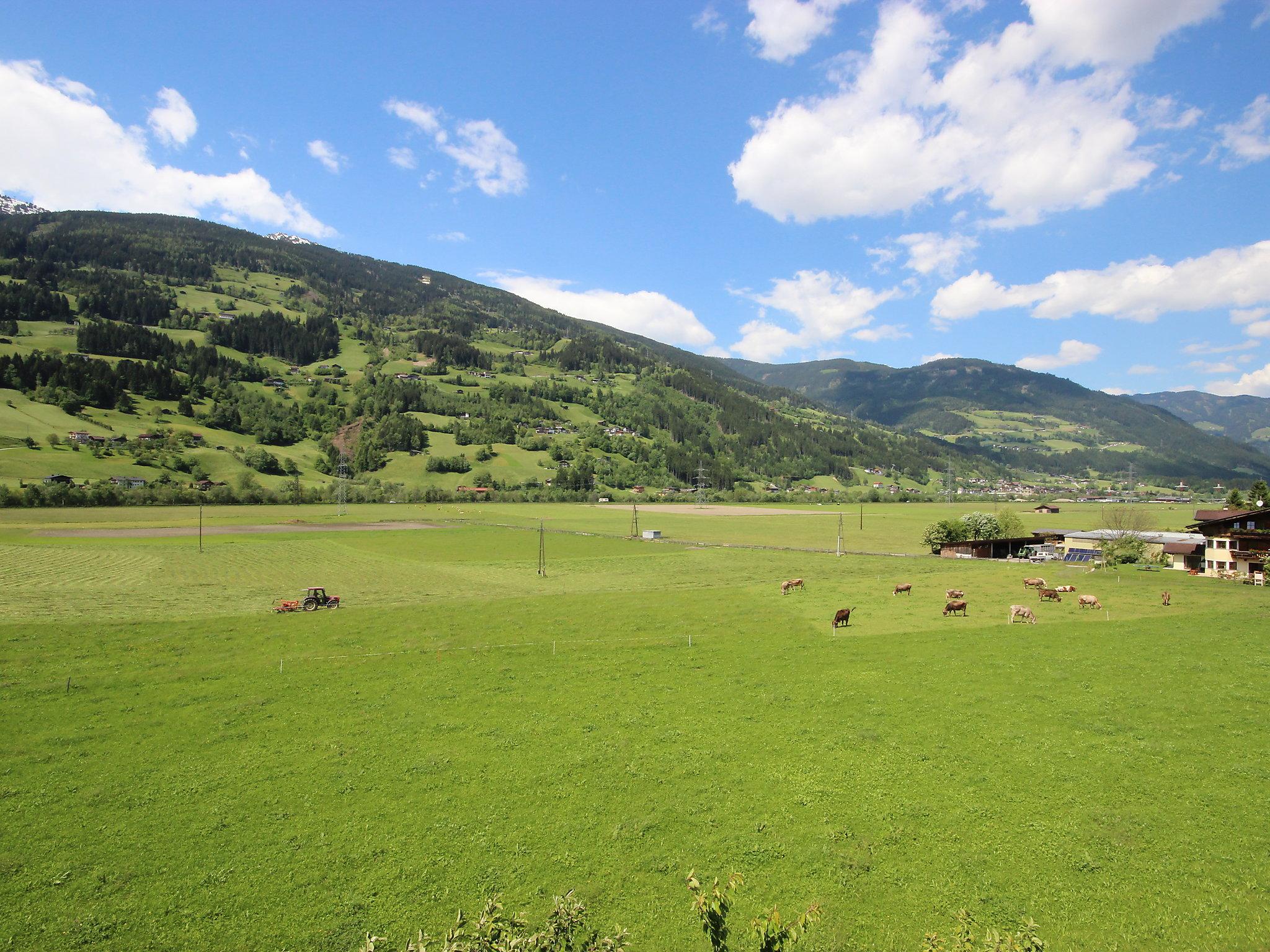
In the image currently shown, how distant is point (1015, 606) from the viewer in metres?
37.6

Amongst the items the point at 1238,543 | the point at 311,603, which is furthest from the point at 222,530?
the point at 1238,543

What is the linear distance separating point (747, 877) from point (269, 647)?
26554 mm

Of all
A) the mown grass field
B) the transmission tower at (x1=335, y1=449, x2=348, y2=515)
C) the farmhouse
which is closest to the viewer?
the mown grass field

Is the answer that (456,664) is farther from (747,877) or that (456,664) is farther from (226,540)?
(226,540)

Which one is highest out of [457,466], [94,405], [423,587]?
[94,405]

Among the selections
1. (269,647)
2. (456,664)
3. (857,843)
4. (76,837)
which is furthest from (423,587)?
(857,843)

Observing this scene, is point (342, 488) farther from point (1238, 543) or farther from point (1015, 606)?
point (1238, 543)

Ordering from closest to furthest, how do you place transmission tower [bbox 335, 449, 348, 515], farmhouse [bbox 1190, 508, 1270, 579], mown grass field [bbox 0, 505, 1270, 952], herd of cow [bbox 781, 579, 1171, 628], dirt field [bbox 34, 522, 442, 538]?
mown grass field [bbox 0, 505, 1270, 952] → herd of cow [bbox 781, 579, 1171, 628] → farmhouse [bbox 1190, 508, 1270, 579] → dirt field [bbox 34, 522, 442, 538] → transmission tower [bbox 335, 449, 348, 515]

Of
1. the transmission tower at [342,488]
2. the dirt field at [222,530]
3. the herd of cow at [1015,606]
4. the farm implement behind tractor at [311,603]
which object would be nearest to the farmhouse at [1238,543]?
the herd of cow at [1015,606]

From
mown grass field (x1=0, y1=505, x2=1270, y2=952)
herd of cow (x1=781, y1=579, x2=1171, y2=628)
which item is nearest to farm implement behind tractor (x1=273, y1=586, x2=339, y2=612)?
mown grass field (x1=0, y1=505, x2=1270, y2=952)

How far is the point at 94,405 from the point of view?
160875 millimetres

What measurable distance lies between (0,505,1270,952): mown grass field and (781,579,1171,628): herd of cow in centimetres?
174

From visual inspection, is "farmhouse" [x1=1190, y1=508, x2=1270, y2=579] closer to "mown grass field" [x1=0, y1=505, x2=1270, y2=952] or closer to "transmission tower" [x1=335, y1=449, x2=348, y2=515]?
"mown grass field" [x1=0, y1=505, x2=1270, y2=952]

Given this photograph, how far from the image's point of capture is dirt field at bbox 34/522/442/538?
79500 mm
